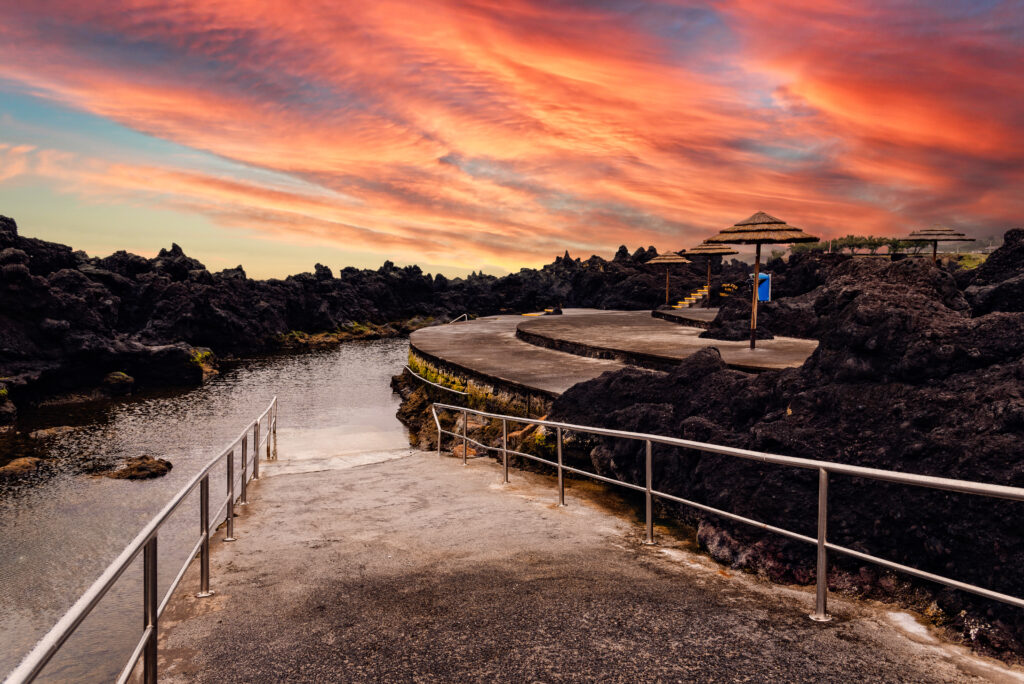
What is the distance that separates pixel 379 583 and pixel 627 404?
443 centimetres

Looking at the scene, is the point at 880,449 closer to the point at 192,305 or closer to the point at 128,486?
the point at 128,486

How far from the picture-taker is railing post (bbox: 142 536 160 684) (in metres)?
2.87

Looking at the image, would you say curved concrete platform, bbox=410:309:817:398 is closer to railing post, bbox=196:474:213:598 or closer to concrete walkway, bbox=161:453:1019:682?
concrete walkway, bbox=161:453:1019:682

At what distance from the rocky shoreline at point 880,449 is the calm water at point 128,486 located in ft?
13.5

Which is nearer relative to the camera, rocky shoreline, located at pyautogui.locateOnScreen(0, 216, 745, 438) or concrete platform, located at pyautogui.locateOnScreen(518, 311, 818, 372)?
concrete platform, located at pyautogui.locateOnScreen(518, 311, 818, 372)

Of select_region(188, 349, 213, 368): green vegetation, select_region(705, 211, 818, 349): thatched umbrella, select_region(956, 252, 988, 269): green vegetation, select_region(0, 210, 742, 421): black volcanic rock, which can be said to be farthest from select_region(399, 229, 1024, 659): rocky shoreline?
select_region(956, 252, 988, 269): green vegetation

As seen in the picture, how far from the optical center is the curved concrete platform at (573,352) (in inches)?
570

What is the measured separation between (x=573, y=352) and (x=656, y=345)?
109 inches

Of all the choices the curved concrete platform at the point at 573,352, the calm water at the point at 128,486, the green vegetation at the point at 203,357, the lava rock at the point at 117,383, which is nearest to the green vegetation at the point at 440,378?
the curved concrete platform at the point at 573,352

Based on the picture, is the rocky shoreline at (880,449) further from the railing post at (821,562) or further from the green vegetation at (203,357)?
the green vegetation at (203,357)

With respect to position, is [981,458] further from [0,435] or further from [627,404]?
[0,435]

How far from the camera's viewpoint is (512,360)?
18547 mm

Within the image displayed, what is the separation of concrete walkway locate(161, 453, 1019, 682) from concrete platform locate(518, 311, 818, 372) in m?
6.53

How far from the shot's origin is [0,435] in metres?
23.7
